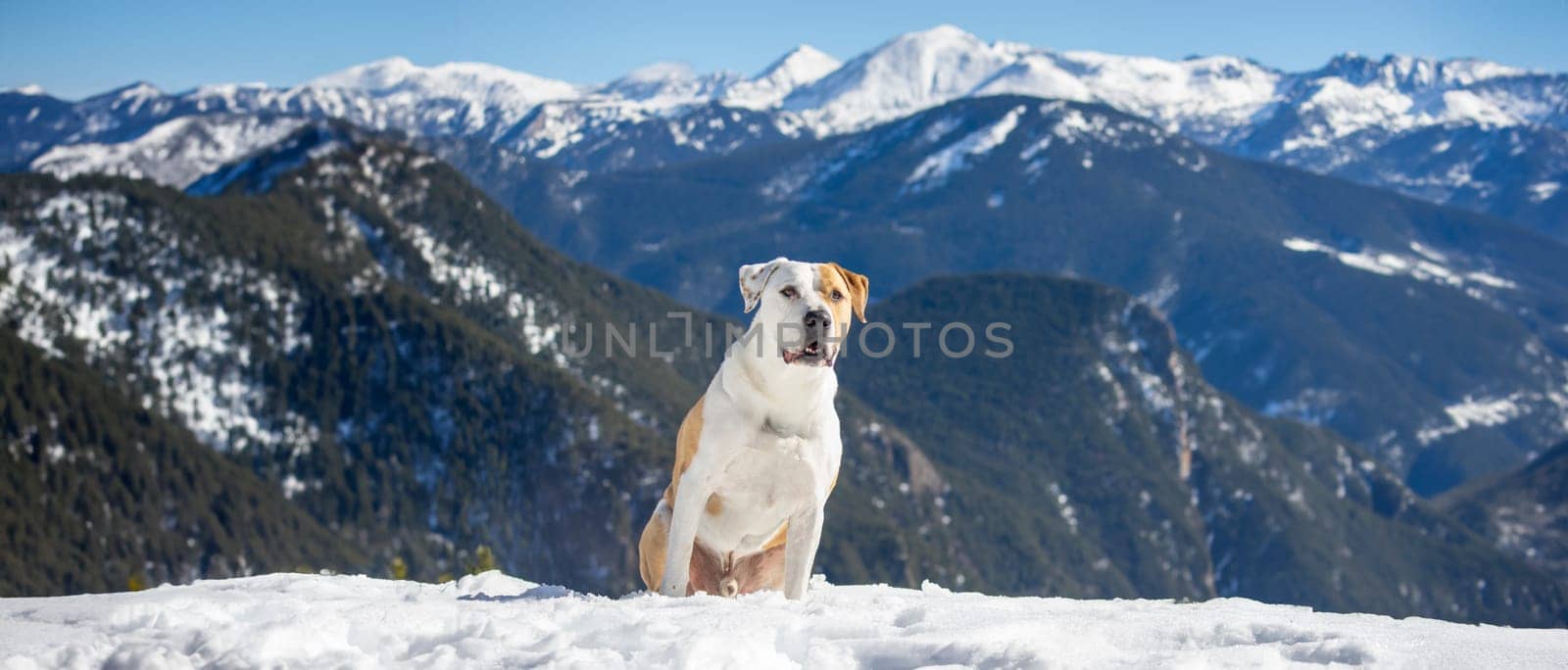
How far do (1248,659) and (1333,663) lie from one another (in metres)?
0.57

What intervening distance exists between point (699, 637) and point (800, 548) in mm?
3129

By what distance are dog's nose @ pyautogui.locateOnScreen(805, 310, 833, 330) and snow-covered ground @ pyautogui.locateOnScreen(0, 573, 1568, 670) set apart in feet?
8.06

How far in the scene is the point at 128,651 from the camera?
10.9 m

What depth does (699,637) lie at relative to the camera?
1119 cm

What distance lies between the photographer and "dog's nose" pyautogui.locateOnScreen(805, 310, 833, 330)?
13000mm

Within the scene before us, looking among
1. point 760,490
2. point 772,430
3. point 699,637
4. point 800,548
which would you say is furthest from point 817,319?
point 699,637

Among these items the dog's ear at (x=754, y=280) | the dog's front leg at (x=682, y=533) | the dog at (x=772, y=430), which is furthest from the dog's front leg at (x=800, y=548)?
the dog's ear at (x=754, y=280)

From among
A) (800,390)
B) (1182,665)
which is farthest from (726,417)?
(1182,665)

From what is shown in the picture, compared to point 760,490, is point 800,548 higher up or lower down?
lower down

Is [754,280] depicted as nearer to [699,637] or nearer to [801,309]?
[801,309]

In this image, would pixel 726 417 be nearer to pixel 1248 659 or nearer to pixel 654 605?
pixel 654 605

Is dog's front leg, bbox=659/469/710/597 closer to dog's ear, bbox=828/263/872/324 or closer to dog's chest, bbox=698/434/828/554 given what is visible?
dog's chest, bbox=698/434/828/554

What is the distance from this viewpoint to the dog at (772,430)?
43.6 feet

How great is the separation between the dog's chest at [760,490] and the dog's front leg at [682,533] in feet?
0.71
